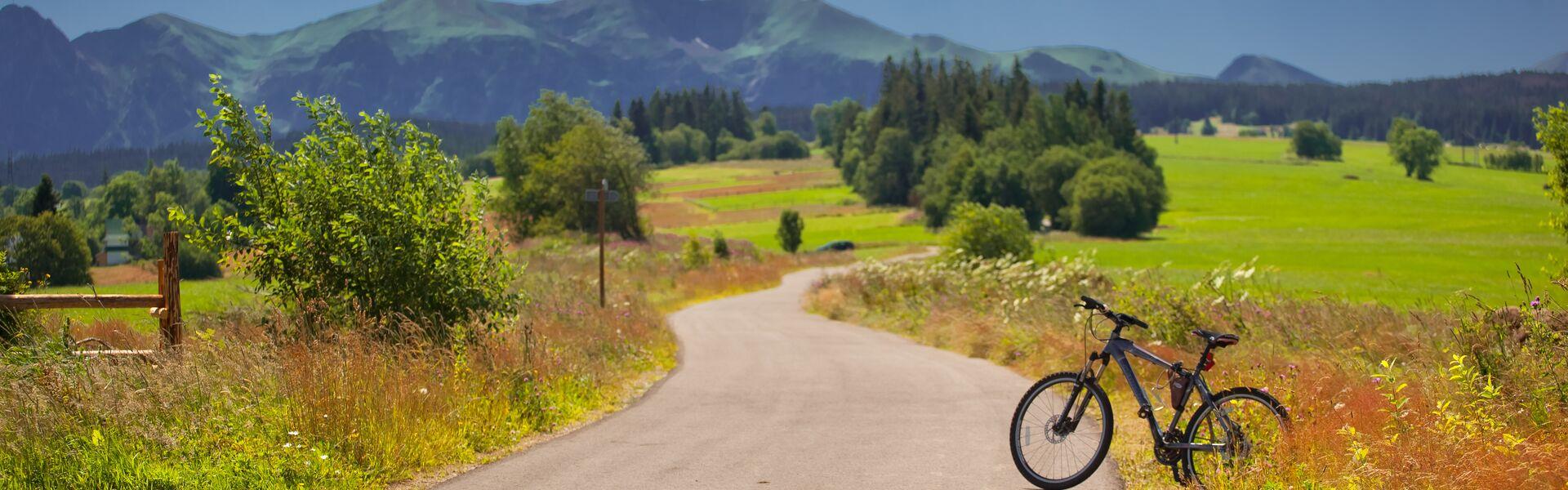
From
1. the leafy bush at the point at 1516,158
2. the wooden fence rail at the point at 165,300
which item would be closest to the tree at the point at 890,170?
the leafy bush at the point at 1516,158

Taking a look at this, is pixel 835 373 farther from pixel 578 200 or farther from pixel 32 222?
pixel 578 200

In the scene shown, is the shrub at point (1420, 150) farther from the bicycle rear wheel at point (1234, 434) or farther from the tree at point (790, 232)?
the bicycle rear wheel at point (1234, 434)

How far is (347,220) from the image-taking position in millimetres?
10547

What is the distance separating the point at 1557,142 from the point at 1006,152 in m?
105

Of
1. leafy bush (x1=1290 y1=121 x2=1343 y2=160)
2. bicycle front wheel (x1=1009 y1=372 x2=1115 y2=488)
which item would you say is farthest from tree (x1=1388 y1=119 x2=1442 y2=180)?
bicycle front wheel (x1=1009 y1=372 x2=1115 y2=488)

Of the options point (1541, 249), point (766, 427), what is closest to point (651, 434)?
point (766, 427)

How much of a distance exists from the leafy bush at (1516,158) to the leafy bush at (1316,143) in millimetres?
62522

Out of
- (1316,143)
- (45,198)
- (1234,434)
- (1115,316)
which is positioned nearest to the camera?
(1234,434)

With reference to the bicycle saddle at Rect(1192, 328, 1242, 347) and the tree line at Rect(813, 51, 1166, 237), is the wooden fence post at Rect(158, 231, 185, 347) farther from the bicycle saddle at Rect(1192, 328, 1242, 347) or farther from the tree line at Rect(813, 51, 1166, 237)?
the tree line at Rect(813, 51, 1166, 237)

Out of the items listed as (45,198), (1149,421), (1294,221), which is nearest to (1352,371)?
(1149,421)

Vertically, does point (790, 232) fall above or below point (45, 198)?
below

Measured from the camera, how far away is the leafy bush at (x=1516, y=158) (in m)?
93.8

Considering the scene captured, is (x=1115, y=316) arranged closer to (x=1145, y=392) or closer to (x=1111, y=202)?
(x=1145, y=392)

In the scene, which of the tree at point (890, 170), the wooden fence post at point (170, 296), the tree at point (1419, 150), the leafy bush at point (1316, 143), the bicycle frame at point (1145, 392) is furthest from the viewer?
the leafy bush at point (1316, 143)
